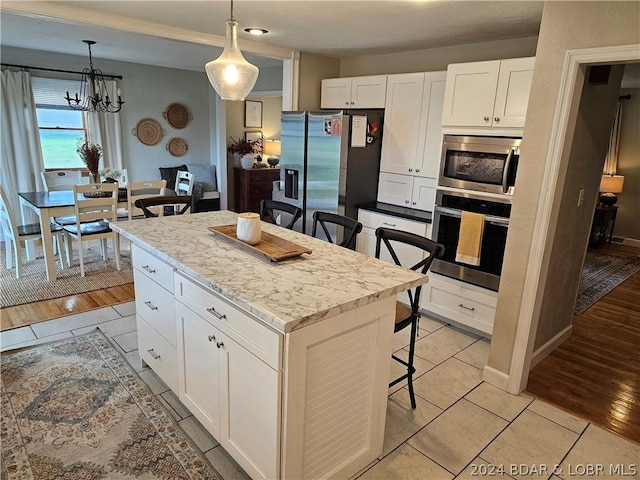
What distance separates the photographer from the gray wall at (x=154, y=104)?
20.1 ft

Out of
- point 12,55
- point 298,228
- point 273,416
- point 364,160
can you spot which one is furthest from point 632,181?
point 12,55

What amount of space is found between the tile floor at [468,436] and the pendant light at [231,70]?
5.83 feet

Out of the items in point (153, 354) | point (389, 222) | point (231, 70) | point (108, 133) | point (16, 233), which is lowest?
point (153, 354)

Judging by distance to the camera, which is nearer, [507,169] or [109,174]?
[507,169]

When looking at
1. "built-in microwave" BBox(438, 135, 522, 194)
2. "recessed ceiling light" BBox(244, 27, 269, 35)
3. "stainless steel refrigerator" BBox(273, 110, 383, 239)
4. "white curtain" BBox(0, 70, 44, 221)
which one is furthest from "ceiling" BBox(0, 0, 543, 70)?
"white curtain" BBox(0, 70, 44, 221)

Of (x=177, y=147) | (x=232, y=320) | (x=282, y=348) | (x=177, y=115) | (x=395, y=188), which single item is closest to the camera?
(x=282, y=348)

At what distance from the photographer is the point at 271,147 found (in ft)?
26.0

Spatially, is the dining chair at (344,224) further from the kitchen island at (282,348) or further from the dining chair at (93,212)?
the dining chair at (93,212)

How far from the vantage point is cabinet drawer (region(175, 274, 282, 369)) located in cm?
149

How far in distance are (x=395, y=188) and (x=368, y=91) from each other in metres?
0.98

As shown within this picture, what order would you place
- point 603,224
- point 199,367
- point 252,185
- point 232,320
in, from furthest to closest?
point 252,185 → point 603,224 → point 199,367 → point 232,320

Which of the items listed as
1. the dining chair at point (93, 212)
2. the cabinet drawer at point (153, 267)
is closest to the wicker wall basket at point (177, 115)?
the dining chair at point (93, 212)

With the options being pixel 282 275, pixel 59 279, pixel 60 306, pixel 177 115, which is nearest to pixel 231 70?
pixel 282 275

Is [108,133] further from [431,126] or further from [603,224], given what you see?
[603,224]
